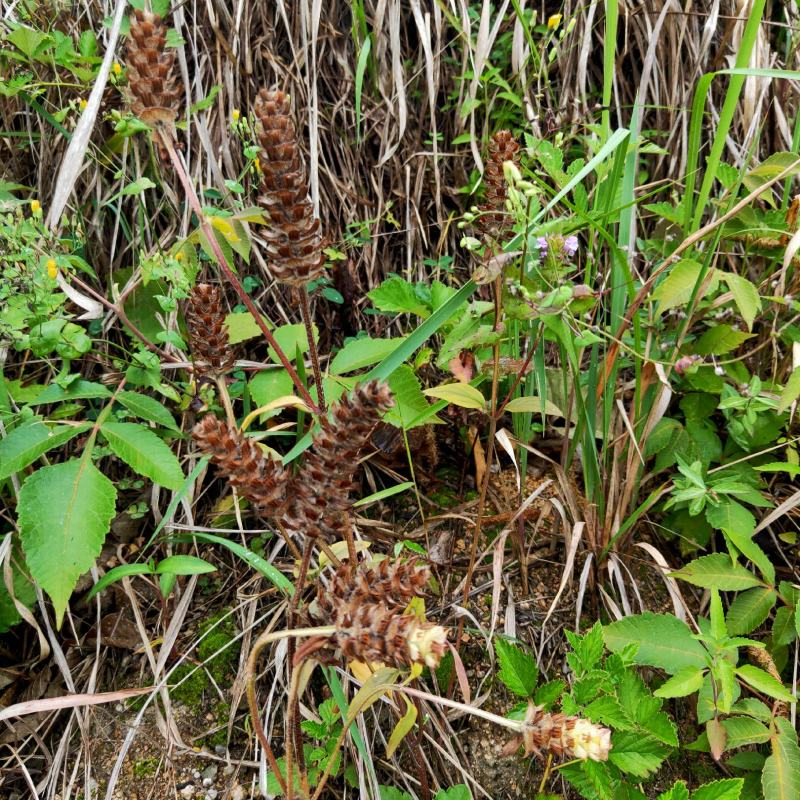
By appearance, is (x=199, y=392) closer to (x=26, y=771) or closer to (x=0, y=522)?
(x=0, y=522)

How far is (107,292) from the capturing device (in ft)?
6.61

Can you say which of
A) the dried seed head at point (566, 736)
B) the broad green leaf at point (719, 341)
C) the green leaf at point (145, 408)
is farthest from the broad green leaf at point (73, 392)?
the broad green leaf at point (719, 341)

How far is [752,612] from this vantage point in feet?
4.66

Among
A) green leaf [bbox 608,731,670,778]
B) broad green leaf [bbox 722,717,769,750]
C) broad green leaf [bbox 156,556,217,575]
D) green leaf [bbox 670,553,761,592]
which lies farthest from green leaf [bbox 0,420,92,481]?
broad green leaf [bbox 722,717,769,750]

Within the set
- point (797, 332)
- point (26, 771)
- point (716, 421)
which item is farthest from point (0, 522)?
point (797, 332)

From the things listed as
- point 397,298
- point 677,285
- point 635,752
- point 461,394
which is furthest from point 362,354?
point 635,752

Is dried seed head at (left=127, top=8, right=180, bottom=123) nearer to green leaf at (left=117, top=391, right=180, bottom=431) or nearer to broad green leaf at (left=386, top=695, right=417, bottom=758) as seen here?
green leaf at (left=117, top=391, right=180, bottom=431)

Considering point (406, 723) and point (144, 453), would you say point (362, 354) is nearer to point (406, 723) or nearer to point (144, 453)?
point (144, 453)

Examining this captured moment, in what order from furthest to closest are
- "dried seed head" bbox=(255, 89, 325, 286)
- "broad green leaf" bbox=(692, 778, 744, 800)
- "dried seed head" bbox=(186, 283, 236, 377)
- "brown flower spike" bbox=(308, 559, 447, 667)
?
"dried seed head" bbox=(186, 283, 236, 377)
"broad green leaf" bbox=(692, 778, 744, 800)
"dried seed head" bbox=(255, 89, 325, 286)
"brown flower spike" bbox=(308, 559, 447, 667)

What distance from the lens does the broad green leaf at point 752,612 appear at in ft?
4.65

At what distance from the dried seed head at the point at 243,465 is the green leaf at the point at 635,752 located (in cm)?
71

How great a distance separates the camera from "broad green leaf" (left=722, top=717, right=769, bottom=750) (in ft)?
4.15

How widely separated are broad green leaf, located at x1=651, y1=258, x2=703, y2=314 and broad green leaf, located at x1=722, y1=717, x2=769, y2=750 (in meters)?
0.82

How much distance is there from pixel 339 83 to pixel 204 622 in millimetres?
1706
